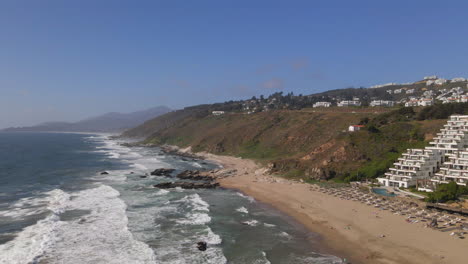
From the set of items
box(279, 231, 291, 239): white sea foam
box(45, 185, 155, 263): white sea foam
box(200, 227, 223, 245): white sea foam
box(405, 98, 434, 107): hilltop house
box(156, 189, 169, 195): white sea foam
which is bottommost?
box(279, 231, 291, 239): white sea foam

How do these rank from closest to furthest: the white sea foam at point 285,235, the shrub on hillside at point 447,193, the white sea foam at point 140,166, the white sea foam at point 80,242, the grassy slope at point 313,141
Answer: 1. the white sea foam at point 80,242
2. the white sea foam at point 285,235
3. the shrub on hillside at point 447,193
4. the grassy slope at point 313,141
5. the white sea foam at point 140,166

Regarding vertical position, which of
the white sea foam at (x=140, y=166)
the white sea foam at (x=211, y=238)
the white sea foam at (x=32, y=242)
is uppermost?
the white sea foam at (x=32, y=242)

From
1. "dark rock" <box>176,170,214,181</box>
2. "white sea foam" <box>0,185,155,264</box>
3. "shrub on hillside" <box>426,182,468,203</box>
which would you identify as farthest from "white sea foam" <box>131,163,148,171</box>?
"shrub on hillside" <box>426,182,468,203</box>

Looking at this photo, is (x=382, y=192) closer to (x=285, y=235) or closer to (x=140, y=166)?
(x=285, y=235)

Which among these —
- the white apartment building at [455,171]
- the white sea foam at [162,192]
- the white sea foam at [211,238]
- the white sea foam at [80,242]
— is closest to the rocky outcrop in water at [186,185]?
the white sea foam at [162,192]

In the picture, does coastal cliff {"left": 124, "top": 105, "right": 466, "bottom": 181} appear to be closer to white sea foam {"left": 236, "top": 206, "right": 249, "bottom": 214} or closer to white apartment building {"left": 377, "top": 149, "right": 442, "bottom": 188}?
white apartment building {"left": 377, "top": 149, "right": 442, "bottom": 188}

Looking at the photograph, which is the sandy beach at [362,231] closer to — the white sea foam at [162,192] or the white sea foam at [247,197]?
the white sea foam at [247,197]

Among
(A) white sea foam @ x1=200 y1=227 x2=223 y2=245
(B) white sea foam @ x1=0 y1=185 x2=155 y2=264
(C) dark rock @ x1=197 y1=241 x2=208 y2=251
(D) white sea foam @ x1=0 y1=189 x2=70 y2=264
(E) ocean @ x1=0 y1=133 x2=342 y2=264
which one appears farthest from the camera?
(A) white sea foam @ x1=200 y1=227 x2=223 y2=245
